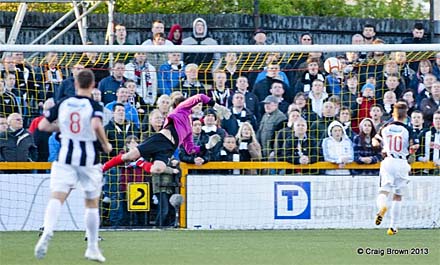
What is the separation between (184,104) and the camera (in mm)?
16609

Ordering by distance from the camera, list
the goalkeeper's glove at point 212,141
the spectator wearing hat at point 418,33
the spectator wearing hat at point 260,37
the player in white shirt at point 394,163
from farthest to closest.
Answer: the spectator wearing hat at point 418,33 → the spectator wearing hat at point 260,37 → the goalkeeper's glove at point 212,141 → the player in white shirt at point 394,163

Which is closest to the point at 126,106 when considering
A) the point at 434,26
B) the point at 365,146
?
the point at 365,146

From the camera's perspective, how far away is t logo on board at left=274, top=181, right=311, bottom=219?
706 inches

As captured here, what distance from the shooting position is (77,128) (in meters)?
11.8

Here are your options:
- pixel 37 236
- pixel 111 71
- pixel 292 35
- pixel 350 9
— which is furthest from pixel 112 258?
pixel 350 9

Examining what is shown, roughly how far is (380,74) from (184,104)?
4053 mm

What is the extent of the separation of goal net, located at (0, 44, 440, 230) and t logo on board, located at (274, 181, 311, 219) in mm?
15

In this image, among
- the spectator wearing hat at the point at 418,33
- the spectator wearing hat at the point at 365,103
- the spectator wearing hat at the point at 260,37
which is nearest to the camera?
the spectator wearing hat at the point at 365,103

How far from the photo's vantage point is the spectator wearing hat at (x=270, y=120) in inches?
716

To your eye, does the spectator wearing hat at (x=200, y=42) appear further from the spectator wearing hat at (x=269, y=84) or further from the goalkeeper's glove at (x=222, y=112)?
the goalkeeper's glove at (x=222, y=112)

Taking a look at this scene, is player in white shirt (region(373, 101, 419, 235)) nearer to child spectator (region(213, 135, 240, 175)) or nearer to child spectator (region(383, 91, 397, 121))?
child spectator (region(383, 91, 397, 121))

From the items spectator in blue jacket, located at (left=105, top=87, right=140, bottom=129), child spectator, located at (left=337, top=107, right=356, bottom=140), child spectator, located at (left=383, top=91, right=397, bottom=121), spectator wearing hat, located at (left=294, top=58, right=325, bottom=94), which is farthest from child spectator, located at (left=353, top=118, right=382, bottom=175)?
spectator in blue jacket, located at (left=105, top=87, right=140, bottom=129)

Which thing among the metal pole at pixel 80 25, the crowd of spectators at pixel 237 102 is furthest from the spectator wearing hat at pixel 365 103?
the metal pole at pixel 80 25

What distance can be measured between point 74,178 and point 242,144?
6.46 meters
